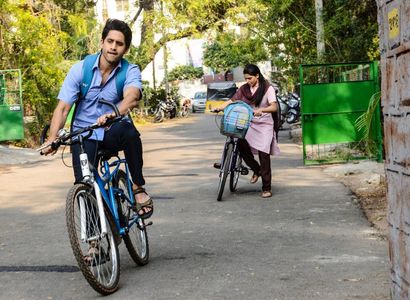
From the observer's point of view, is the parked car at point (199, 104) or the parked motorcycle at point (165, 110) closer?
the parked motorcycle at point (165, 110)

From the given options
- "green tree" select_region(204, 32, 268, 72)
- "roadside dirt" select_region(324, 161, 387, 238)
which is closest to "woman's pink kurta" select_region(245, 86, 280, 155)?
"roadside dirt" select_region(324, 161, 387, 238)

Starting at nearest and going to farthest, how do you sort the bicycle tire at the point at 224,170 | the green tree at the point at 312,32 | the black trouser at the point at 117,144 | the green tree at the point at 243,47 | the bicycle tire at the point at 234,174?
the black trouser at the point at 117,144, the bicycle tire at the point at 224,170, the bicycle tire at the point at 234,174, the green tree at the point at 312,32, the green tree at the point at 243,47

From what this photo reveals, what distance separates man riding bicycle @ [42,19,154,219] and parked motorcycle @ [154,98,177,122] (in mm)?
35523

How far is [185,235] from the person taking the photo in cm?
758

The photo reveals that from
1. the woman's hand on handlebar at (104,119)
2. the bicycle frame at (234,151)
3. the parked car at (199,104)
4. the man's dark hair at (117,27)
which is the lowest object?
the parked car at (199,104)

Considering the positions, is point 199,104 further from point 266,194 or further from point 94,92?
point 94,92

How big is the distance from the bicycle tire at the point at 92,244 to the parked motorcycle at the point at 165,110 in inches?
1418

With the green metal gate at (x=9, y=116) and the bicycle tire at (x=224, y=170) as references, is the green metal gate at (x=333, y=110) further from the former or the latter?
the green metal gate at (x=9, y=116)

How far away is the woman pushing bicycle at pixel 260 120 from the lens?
10.2 meters

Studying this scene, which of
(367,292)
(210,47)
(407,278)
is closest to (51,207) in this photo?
(367,292)

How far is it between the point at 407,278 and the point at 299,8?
773 inches

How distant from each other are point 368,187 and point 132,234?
16.2 feet

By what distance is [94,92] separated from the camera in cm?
586

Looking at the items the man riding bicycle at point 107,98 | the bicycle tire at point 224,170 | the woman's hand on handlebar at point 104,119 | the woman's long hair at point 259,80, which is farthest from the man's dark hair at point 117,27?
the woman's long hair at point 259,80
